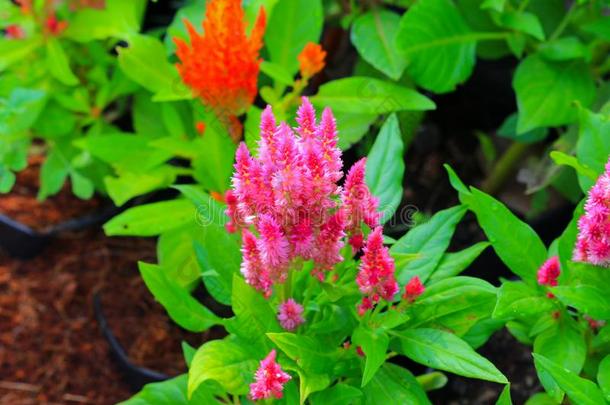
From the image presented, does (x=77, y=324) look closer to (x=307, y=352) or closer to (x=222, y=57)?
(x=222, y=57)

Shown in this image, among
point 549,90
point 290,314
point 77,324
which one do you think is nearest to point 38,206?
point 77,324

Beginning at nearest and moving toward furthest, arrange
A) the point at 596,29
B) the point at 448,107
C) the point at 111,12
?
1. the point at 596,29
2. the point at 111,12
3. the point at 448,107

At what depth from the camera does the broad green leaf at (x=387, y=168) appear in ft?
4.41

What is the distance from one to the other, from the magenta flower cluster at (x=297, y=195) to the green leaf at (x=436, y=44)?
760 mm

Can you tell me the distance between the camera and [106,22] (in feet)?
6.13

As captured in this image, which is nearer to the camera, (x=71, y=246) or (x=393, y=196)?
(x=393, y=196)

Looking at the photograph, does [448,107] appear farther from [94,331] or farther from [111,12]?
[94,331]

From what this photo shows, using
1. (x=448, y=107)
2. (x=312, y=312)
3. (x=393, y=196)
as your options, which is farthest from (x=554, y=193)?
(x=312, y=312)

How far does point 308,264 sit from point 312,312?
0.09m

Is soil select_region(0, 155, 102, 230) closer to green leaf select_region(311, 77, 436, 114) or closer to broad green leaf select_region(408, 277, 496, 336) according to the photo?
green leaf select_region(311, 77, 436, 114)

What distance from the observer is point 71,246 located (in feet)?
7.62

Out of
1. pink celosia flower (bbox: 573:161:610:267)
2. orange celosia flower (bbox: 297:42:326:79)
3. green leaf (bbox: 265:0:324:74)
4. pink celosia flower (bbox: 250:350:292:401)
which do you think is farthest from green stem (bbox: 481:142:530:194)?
pink celosia flower (bbox: 250:350:292:401)

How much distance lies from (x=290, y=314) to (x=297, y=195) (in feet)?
0.88

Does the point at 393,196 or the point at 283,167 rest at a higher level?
the point at 283,167
